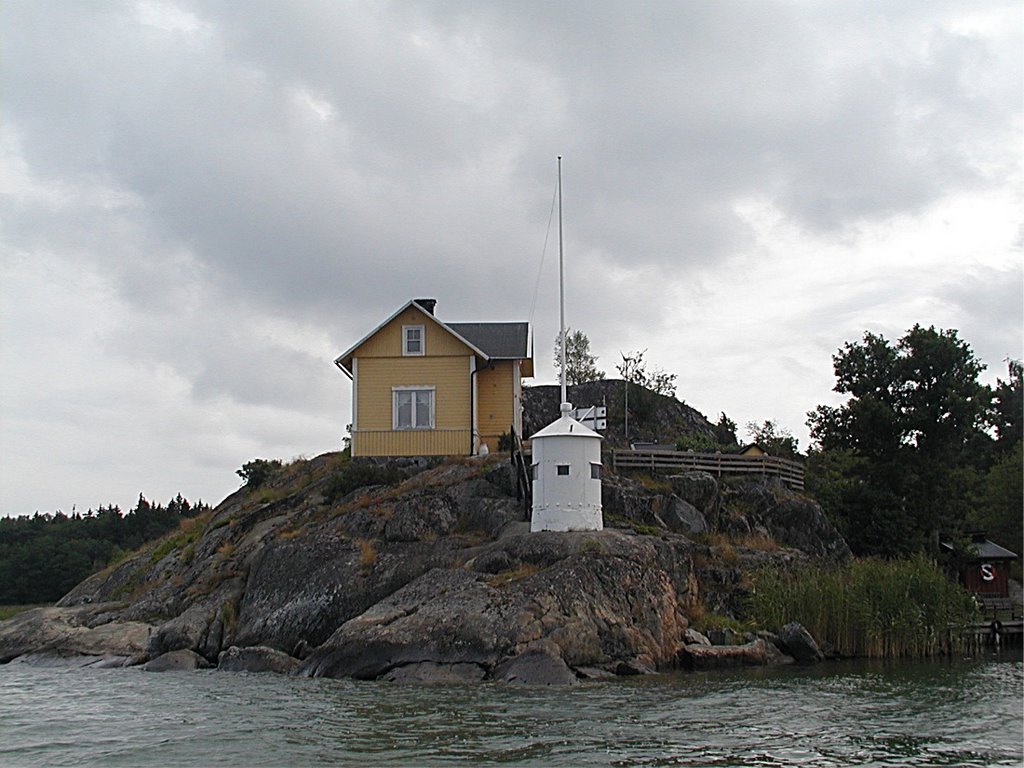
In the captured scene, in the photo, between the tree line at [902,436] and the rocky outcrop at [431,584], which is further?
the tree line at [902,436]

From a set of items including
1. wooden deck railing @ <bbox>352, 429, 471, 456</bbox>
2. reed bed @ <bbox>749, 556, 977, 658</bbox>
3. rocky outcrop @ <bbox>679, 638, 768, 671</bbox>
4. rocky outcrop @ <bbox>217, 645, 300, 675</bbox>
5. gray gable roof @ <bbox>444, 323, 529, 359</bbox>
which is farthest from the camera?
gray gable roof @ <bbox>444, 323, 529, 359</bbox>

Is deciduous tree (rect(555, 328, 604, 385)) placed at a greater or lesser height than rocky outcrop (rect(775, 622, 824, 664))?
greater

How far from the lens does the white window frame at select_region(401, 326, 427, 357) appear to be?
43.0 m

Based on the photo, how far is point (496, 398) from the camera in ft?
146

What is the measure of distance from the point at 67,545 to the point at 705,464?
166 ft

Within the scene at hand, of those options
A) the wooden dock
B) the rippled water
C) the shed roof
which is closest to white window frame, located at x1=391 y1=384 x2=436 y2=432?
the rippled water

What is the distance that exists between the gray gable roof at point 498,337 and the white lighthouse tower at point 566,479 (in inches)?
369

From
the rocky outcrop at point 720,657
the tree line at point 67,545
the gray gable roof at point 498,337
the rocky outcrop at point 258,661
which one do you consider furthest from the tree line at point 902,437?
the tree line at point 67,545

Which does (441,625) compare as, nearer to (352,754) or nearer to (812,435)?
(352,754)

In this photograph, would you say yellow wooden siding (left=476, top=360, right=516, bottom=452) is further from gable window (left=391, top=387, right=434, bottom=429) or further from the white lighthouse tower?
the white lighthouse tower

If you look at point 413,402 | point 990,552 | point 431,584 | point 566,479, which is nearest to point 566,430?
point 566,479

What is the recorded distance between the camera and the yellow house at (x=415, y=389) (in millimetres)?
42344

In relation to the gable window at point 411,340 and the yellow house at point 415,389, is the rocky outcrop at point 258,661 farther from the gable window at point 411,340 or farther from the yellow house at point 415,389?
the gable window at point 411,340

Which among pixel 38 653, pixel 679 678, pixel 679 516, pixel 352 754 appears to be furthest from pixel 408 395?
pixel 352 754
